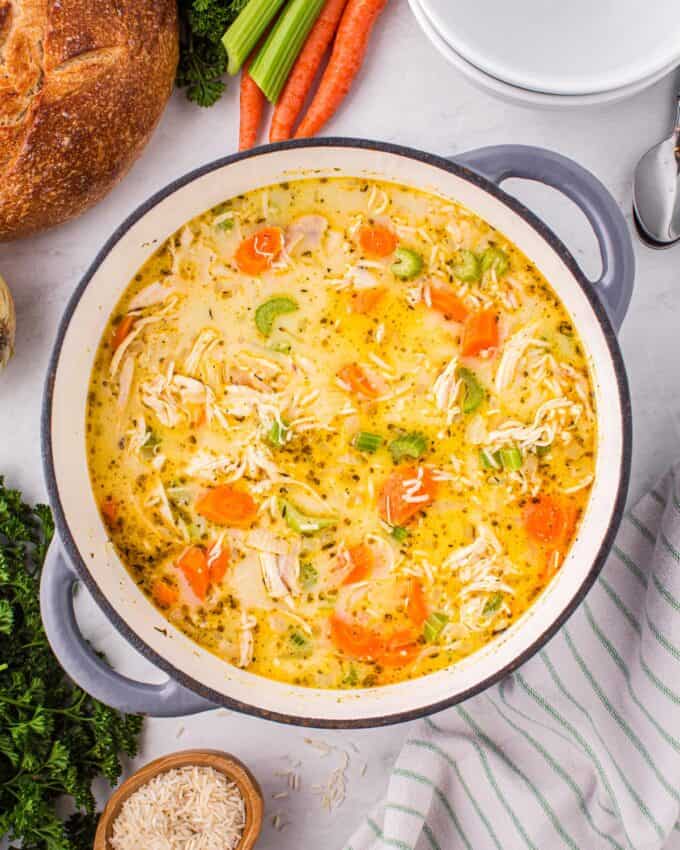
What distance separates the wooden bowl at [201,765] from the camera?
320 cm

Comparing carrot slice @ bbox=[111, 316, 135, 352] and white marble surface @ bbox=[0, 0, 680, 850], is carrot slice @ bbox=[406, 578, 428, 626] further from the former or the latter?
carrot slice @ bbox=[111, 316, 135, 352]

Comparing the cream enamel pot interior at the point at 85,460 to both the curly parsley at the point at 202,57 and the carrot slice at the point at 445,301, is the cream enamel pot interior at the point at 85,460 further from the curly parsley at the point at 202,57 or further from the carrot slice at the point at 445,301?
the curly parsley at the point at 202,57

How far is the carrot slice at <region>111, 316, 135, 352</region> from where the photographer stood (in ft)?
9.89

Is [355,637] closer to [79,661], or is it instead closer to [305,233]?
[79,661]

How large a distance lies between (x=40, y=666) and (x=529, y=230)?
206cm

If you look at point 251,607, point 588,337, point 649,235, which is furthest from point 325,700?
point 649,235

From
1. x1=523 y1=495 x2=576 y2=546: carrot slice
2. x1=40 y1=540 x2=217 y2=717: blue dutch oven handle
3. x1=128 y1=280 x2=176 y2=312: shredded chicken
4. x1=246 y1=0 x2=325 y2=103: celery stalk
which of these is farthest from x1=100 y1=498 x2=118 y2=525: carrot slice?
x1=246 y1=0 x2=325 y2=103: celery stalk

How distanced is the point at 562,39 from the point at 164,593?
1.98 m

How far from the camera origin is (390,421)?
298cm

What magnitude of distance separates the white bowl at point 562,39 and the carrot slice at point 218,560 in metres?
1.57

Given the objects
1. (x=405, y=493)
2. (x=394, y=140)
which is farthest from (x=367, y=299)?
(x=394, y=140)

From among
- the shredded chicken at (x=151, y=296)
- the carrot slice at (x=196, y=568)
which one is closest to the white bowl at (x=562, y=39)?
the shredded chicken at (x=151, y=296)

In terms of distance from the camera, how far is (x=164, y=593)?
310 centimetres

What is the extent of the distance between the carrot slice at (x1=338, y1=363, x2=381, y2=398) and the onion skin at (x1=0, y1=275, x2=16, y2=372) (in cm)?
108
